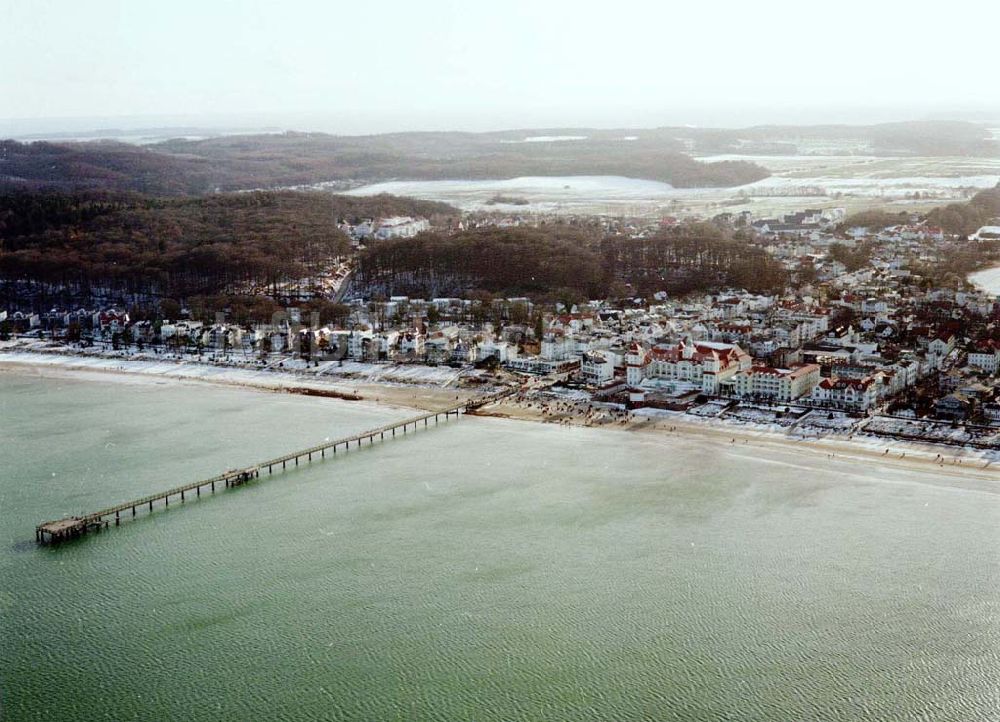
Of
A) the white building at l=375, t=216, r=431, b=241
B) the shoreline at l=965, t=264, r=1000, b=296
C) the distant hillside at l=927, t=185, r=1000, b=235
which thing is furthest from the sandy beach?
the white building at l=375, t=216, r=431, b=241

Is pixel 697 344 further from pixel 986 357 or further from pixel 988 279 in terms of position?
pixel 988 279

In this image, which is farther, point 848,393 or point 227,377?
point 227,377

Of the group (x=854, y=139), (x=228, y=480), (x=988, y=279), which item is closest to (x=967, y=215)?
(x=988, y=279)

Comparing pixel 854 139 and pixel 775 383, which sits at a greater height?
pixel 854 139

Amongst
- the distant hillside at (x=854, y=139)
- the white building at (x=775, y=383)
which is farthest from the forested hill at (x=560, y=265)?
the distant hillside at (x=854, y=139)

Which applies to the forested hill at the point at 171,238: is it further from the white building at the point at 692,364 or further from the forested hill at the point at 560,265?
the white building at the point at 692,364
